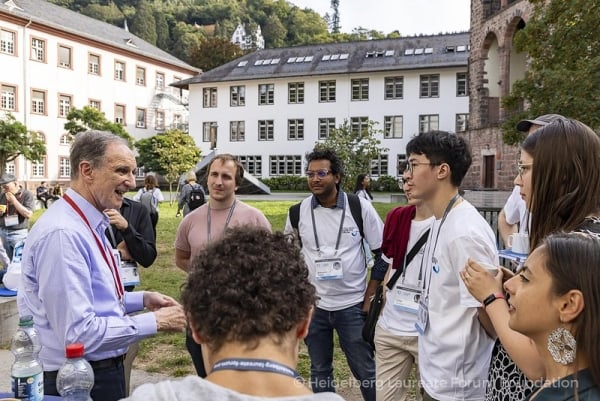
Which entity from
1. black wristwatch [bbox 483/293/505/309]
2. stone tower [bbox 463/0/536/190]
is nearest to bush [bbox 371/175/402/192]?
stone tower [bbox 463/0/536/190]

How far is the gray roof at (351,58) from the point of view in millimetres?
46969

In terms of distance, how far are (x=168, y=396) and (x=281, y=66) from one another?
52.4 m

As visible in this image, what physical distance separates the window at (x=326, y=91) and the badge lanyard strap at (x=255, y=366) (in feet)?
160

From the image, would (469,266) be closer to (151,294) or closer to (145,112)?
(151,294)

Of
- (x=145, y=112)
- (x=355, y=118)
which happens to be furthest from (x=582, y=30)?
(x=145, y=112)

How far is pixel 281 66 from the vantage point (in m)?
52.0

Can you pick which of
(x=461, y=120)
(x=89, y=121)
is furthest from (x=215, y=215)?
(x=461, y=120)

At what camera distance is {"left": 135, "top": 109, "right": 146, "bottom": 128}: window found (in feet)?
178

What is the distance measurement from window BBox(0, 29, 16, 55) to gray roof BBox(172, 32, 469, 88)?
49.2 feet

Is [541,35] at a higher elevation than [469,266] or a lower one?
higher

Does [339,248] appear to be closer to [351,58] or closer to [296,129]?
[296,129]

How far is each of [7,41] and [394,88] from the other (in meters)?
30.2

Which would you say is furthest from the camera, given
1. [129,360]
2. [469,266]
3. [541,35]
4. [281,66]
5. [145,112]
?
[145,112]

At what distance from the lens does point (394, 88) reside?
47.5 m
